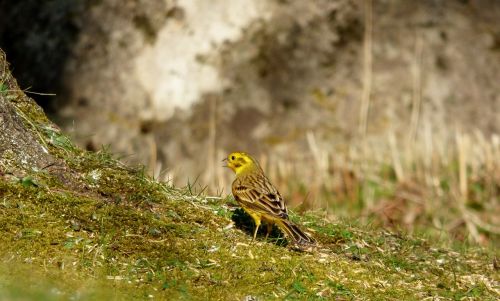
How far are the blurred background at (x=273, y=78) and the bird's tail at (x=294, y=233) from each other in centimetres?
676

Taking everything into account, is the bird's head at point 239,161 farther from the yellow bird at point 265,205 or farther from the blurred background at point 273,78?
the blurred background at point 273,78

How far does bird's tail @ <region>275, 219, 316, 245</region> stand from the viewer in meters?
6.80

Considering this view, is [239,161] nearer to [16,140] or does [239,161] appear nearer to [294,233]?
[294,233]

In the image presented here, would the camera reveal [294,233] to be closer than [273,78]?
Yes

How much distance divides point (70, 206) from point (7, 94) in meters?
1.04

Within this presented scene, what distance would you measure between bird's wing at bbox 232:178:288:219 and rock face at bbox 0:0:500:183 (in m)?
6.85

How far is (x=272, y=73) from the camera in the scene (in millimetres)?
14539

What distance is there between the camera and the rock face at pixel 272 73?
560 inches

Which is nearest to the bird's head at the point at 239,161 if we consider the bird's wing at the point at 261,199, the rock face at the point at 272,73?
the bird's wing at the point at 261,199

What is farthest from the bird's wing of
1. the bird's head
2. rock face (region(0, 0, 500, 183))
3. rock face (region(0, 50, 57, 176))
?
rock face (region(0, 0, 500, 183))

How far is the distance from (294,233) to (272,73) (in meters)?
7.88

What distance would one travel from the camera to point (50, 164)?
22.6 feet

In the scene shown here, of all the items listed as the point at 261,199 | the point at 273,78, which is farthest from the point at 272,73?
the point at 261,199

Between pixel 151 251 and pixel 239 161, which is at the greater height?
pixel 239 161
